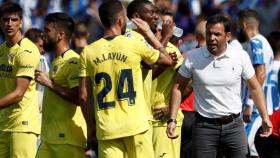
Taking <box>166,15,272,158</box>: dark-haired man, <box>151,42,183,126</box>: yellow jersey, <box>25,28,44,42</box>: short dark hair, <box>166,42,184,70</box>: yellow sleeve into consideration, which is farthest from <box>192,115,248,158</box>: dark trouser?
<box>25,28,44,42</box>: short dark hair

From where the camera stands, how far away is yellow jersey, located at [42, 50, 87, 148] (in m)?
11.9

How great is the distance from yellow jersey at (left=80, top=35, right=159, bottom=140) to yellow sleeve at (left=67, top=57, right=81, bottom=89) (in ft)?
3.22

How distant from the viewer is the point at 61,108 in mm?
11930

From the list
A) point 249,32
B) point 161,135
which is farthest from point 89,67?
point 249,32

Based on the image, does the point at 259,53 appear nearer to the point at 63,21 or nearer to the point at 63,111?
the point at 63,21

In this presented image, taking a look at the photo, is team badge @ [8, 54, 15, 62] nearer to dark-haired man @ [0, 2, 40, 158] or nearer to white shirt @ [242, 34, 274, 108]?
dark-haired man @ [0, 2, 40, 158]

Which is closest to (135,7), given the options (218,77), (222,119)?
(218,77)

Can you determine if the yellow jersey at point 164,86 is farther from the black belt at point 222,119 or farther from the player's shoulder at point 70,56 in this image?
the player's shoulder at point 70,56

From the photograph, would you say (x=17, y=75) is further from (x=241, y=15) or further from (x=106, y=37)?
(x=241, y=15)

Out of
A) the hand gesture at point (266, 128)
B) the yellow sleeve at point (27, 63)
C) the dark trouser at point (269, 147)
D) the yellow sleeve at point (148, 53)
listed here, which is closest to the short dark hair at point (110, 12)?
the yellow sleeve at point (148, 53)

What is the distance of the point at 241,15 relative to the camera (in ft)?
50.6

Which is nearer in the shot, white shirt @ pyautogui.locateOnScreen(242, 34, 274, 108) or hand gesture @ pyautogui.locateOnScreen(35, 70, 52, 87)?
hand gesture @ pyautogui.locateOnScreen(35, 70, 52, 87)

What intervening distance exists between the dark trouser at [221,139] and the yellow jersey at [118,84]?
1.24m

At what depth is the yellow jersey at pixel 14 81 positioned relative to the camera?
38.5 ft
